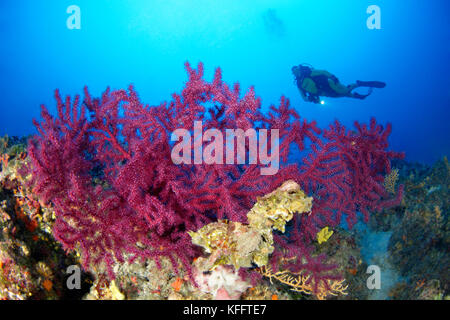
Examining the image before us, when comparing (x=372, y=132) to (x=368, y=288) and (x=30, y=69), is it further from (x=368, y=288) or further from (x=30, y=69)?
(x=30, y=69)

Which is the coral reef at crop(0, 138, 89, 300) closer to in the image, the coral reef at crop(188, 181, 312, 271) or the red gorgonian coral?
the red gorgonian coral

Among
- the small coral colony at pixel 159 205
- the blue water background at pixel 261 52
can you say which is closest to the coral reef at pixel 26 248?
the small coral colony at pixel 159 205

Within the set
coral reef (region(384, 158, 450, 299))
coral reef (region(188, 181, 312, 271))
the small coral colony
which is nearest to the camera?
coral reef (region(188, 181, 312, 271))

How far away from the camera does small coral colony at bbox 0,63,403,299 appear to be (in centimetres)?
319

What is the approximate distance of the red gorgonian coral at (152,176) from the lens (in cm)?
326

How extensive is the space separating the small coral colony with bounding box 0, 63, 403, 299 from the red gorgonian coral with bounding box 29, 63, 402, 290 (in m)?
0.02

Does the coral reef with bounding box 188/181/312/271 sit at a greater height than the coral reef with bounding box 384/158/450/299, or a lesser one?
greater

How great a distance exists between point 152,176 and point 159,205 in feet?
1.91

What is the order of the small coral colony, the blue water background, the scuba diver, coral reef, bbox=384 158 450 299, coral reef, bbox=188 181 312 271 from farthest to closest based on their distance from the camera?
the blue water background → the scuba diver → coral reef, bbox=384 158 450 299 → the small coral colony → coral reef, bbox=188 181 312 271

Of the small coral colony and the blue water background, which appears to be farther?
the blue water background

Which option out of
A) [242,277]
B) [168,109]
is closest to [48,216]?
[168,109]

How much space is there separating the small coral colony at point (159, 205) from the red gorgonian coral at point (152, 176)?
0.05 feet

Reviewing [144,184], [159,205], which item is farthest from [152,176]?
[159,205]

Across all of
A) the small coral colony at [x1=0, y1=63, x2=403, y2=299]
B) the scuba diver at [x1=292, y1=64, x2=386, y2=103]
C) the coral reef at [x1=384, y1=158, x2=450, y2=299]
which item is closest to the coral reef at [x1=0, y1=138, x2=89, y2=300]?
the small coral colony at [x1=0, y1=63, x2=403, y2=299]
